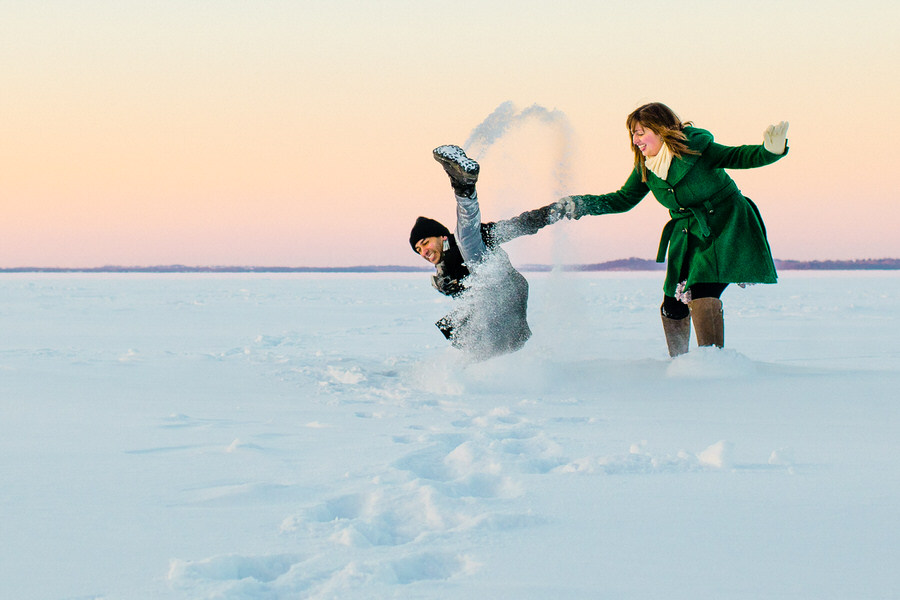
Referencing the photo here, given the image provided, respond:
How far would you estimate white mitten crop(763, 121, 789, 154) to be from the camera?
11.3ft

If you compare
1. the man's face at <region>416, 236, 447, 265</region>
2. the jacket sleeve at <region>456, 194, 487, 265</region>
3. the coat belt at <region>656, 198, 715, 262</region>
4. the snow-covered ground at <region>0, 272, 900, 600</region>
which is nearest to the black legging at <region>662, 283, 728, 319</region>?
the coat belt at <region>656, 198, 715, 262</region>

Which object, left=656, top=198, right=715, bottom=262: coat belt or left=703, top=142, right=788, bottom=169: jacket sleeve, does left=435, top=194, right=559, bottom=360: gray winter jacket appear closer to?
left=656, top=198, right=715, bottom=262: coat belt

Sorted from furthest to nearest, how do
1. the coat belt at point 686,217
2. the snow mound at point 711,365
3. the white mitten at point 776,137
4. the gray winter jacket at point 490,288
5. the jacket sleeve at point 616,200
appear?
the jacket sleeve at point 616,200 < the gray winter jacket at point 490,288 < the coat belt at point 686,217 < the snow mound at point 711,365 < the white mitten at point 776,137

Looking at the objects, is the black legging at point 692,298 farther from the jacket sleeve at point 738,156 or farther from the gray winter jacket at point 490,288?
the gray winter jacket at point 490,288

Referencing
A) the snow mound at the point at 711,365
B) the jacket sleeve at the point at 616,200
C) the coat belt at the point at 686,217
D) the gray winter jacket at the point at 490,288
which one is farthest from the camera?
the jacket sleeve at the point at 616,200

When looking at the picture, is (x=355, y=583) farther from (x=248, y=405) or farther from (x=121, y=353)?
(x=121, y=353)

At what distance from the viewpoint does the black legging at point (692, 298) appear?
3857mm

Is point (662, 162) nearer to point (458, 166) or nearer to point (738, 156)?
point (738, 156)

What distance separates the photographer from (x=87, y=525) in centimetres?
160

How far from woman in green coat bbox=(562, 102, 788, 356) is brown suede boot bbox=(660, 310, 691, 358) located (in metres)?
0.23

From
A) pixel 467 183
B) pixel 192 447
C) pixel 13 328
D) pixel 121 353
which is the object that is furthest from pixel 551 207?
pixel 13 328

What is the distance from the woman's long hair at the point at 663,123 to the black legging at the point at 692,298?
725mm

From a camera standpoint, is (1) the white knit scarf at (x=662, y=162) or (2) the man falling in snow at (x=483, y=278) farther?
(2) the man falling in snow at (x=483, y=278)

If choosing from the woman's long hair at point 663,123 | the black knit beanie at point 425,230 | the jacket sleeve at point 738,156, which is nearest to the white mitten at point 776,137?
the jacket sleeve at point 738,156
